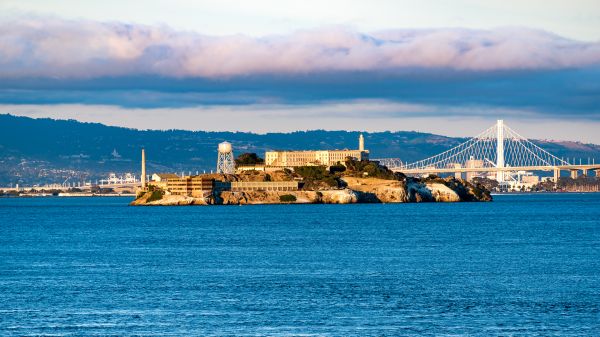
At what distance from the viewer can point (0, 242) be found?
53594 mm

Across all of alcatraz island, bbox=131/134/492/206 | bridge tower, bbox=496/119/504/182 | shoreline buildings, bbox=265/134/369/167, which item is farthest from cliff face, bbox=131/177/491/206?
bridge tower, bbox=496/119/504/182

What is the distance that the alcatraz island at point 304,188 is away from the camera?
380 feet

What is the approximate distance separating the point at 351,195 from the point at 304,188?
186 inches

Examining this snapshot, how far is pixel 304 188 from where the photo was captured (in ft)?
390

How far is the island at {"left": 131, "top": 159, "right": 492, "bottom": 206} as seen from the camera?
115 metres

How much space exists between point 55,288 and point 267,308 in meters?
7.04

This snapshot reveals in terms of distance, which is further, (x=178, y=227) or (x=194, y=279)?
(x=178, y=227)

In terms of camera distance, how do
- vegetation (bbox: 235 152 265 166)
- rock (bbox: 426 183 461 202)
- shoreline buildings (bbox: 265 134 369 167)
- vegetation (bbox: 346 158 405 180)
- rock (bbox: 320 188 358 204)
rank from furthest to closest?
shoreline buildings (bbox: 265 134 369 167), vegetation (bbox: 235 152 265 166), rock (bbox: 426 183 461 202), vegetation (bbox: 346 158 405 180), rock (bbox: 320 188 358 204)

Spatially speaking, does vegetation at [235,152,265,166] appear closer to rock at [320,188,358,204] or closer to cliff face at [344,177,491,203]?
cliff face at [344,177,491,203]

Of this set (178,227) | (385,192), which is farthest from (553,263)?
(385,192)

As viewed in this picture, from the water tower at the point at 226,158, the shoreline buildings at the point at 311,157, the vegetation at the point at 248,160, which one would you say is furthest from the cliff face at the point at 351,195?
the water tower at the point at 226,158

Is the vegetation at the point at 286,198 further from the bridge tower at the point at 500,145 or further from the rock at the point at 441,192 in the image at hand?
the bridge tower at the point at 500,145

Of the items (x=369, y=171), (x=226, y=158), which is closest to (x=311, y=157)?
(x=226, y=158)

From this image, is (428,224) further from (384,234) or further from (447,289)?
(447,289)
